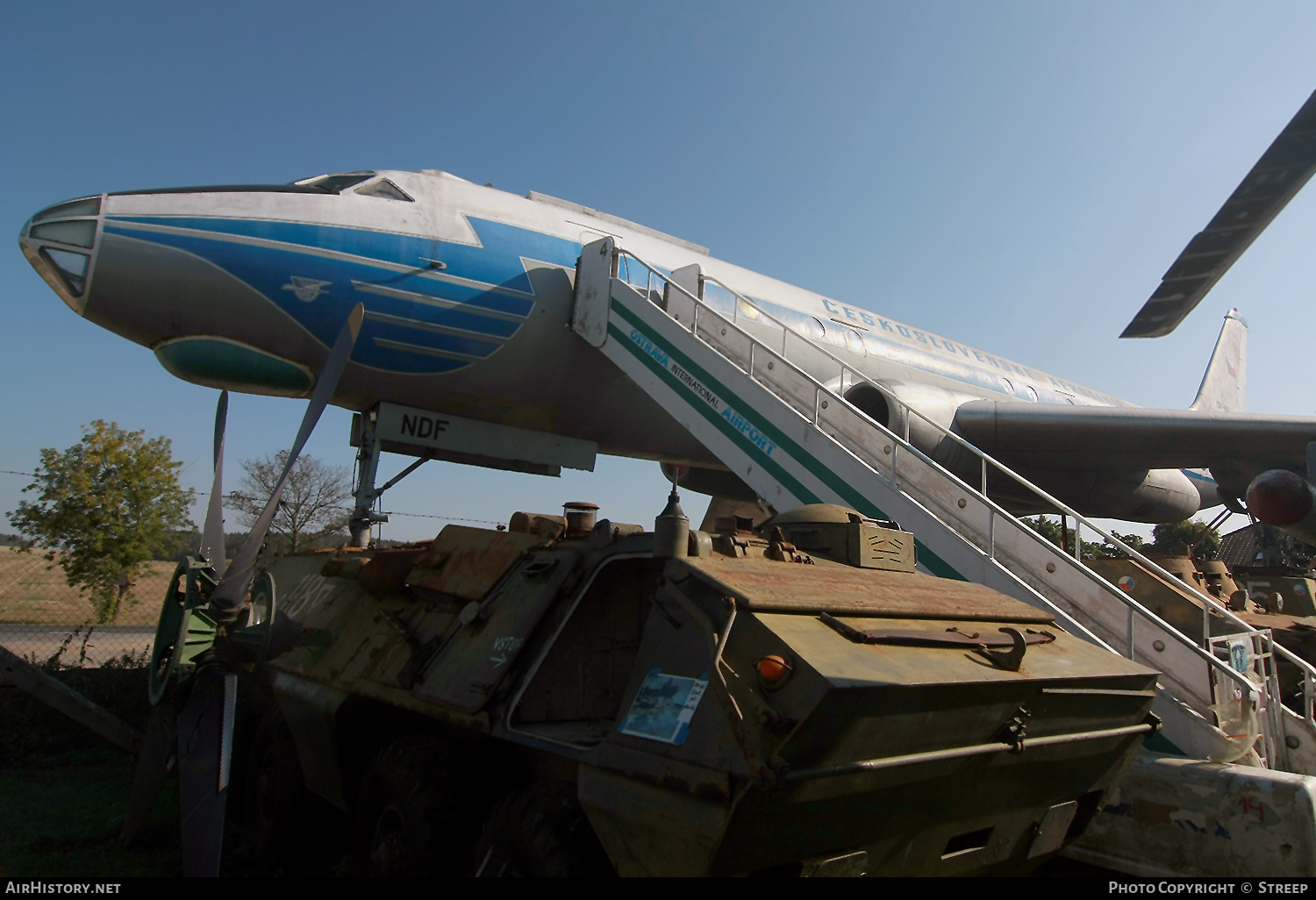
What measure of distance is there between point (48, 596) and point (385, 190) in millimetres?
25539

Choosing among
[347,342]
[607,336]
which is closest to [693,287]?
[607,336]

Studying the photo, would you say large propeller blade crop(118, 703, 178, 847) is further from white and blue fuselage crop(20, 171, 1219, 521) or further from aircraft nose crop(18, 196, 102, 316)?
aircraft nose crop(18, 196, 102, 316)

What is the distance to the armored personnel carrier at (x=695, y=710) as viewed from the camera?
2.78 meters

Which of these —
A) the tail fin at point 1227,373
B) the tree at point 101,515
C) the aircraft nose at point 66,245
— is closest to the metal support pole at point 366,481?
the aircraft nose at point 66,245

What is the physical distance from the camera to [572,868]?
3.16 metres

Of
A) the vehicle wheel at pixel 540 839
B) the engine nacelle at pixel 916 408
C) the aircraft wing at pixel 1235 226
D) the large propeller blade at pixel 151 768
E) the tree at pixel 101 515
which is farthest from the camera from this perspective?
the tree at pixel 101 515

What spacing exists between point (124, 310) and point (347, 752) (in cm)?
523

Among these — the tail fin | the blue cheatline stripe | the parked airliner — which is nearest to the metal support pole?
the parked airliner

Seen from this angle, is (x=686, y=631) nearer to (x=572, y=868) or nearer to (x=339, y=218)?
(x=572, y=868)

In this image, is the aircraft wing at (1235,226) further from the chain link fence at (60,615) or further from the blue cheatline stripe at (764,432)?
the chain link fence at (60,615)

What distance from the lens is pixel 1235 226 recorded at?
16.7 metres

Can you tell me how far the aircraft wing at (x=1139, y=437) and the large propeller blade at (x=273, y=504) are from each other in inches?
358

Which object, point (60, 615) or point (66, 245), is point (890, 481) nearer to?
point (66, 245)

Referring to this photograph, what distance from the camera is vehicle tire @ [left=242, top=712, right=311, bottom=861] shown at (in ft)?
18.7
